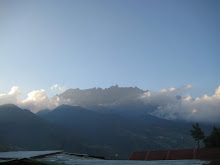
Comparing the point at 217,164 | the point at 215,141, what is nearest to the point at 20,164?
the point at 217,164

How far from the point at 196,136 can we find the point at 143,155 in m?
72.1

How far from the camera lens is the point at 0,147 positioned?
610 feet

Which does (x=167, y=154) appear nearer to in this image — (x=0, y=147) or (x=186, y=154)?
(x=186, y=154)

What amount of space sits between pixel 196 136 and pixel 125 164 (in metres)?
90.0

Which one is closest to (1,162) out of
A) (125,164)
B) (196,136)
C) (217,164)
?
(125,164)

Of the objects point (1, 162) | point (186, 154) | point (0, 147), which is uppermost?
point (1, 162)

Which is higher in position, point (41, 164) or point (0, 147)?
point (41, 164)

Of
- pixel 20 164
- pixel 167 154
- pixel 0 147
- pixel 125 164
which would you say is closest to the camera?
pixel 20 164

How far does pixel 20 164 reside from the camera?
635 inches

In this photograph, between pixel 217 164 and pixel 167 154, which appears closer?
pixel 217 164

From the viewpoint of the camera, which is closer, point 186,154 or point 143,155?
point 186,154

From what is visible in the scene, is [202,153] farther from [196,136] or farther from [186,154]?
[196,136]

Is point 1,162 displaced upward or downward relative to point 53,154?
upward

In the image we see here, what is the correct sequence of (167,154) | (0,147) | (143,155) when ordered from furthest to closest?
1. (0,147)
2. (143,155)
3. (167,154)
